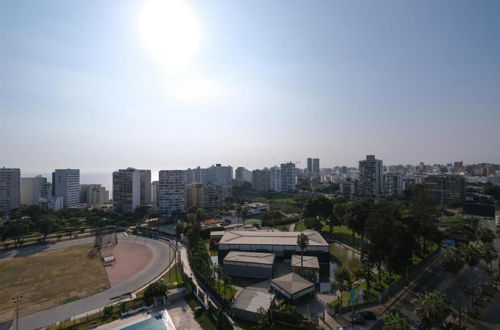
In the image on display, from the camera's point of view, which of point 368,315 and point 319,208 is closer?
point 368,315

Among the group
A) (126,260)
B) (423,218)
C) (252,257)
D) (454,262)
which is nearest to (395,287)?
(454,262)

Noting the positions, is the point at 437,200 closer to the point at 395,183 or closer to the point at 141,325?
the point at 395,183

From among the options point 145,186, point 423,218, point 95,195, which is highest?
point 145,186

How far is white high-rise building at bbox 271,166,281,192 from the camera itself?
128125mm

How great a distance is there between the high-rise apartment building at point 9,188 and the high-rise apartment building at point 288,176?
345ft

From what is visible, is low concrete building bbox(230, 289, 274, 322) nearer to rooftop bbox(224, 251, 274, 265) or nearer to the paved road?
rooftop bbox(224, 251, 274, 265)

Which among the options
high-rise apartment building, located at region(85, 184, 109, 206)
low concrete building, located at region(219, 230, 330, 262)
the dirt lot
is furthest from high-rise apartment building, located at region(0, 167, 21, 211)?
low concrete building, located at region(219, 230, 330, 262)

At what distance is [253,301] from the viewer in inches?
969

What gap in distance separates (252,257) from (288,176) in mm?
92228

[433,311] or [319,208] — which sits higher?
[319,208]

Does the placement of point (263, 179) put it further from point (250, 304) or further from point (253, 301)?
point (250, 304)

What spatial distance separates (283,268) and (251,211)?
43510 millimetres

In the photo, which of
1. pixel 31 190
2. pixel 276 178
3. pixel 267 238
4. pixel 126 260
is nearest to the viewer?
pixel 267 238

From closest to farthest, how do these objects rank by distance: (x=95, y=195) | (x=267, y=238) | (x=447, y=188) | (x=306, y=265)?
1. (x=306, y=265)
2. (x=267, y=238)
3. (x=447, y=188)
4. (x=95, y=195)
